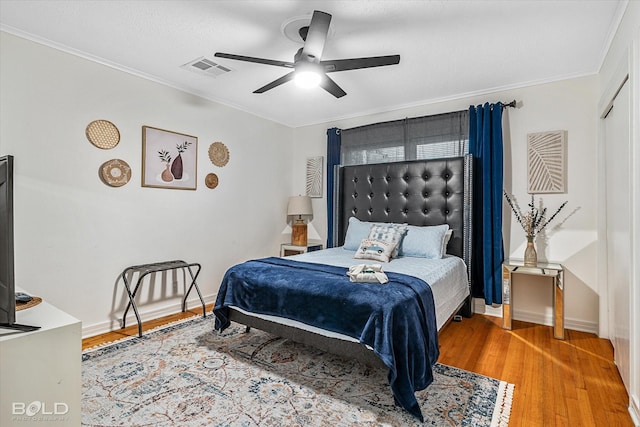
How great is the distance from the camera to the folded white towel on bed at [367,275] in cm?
214

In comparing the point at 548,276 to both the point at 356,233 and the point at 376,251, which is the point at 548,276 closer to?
the point at 376,251

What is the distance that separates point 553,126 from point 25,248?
4676 millimetres

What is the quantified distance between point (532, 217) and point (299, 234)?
2.79 m

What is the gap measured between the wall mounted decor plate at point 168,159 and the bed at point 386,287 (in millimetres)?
1368

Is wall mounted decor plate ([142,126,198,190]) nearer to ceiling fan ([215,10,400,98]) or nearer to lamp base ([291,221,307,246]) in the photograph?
ceiling fan ([215,10,400,98])

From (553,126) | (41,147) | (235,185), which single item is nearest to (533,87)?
(553,126)

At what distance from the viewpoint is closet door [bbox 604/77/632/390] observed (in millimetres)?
2035

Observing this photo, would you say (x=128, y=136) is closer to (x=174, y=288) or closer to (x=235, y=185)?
(x=235, y=185)

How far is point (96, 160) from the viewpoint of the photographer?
2.90 metres

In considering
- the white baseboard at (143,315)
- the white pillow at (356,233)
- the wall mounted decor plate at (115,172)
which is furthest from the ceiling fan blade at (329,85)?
the white baseboard at (143,315)

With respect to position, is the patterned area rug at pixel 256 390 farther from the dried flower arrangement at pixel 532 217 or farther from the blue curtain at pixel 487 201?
the dried flower arrangement at pixel 532 217

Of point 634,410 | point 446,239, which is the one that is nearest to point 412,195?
point 446,239

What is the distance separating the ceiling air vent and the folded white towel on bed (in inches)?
86.1

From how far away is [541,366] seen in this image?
2.41m
